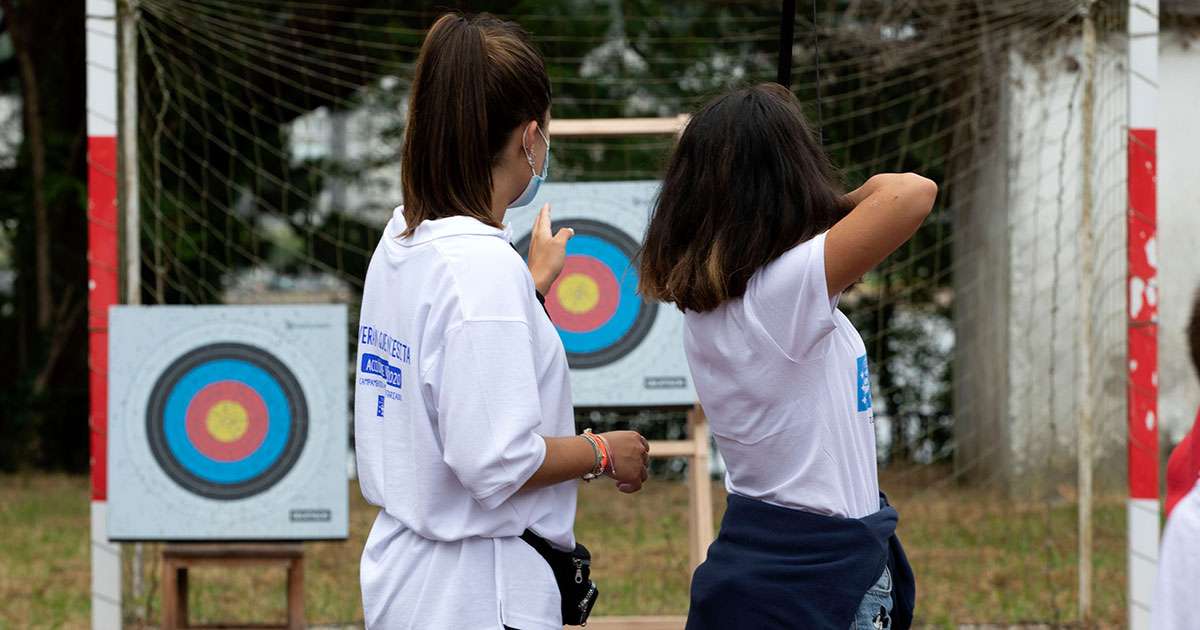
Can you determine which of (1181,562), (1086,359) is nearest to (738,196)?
(1181,562)

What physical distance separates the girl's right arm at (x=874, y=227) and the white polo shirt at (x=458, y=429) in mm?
335

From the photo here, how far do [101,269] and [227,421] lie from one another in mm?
513

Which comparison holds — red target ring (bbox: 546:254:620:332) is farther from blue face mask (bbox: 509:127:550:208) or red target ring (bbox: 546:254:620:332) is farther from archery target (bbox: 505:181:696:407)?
blue face mask (bbox: 509:127:550:208)

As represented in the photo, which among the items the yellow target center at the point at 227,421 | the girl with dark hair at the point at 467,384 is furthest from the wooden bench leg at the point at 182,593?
the girl with dark hair at the point at 467,384

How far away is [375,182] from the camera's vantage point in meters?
8.08

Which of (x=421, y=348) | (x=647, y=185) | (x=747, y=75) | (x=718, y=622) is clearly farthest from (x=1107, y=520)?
(x=421, y=348)

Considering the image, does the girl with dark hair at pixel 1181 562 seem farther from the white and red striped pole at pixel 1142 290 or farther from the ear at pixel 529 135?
the white and red striped pole at pixel 1142 290

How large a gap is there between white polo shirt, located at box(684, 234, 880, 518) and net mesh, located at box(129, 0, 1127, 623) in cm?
301

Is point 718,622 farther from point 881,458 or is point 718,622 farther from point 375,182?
Answer: point 375,182

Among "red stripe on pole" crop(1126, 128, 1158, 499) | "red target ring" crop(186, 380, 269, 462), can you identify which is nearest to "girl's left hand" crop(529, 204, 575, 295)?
"red target ring" crop(186, 380, 269, 462)

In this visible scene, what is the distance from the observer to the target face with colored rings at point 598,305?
3566mm

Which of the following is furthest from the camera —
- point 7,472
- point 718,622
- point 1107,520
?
point 7,472

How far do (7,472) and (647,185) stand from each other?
5.66 meters

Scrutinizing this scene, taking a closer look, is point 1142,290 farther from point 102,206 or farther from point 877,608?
point 102,206
